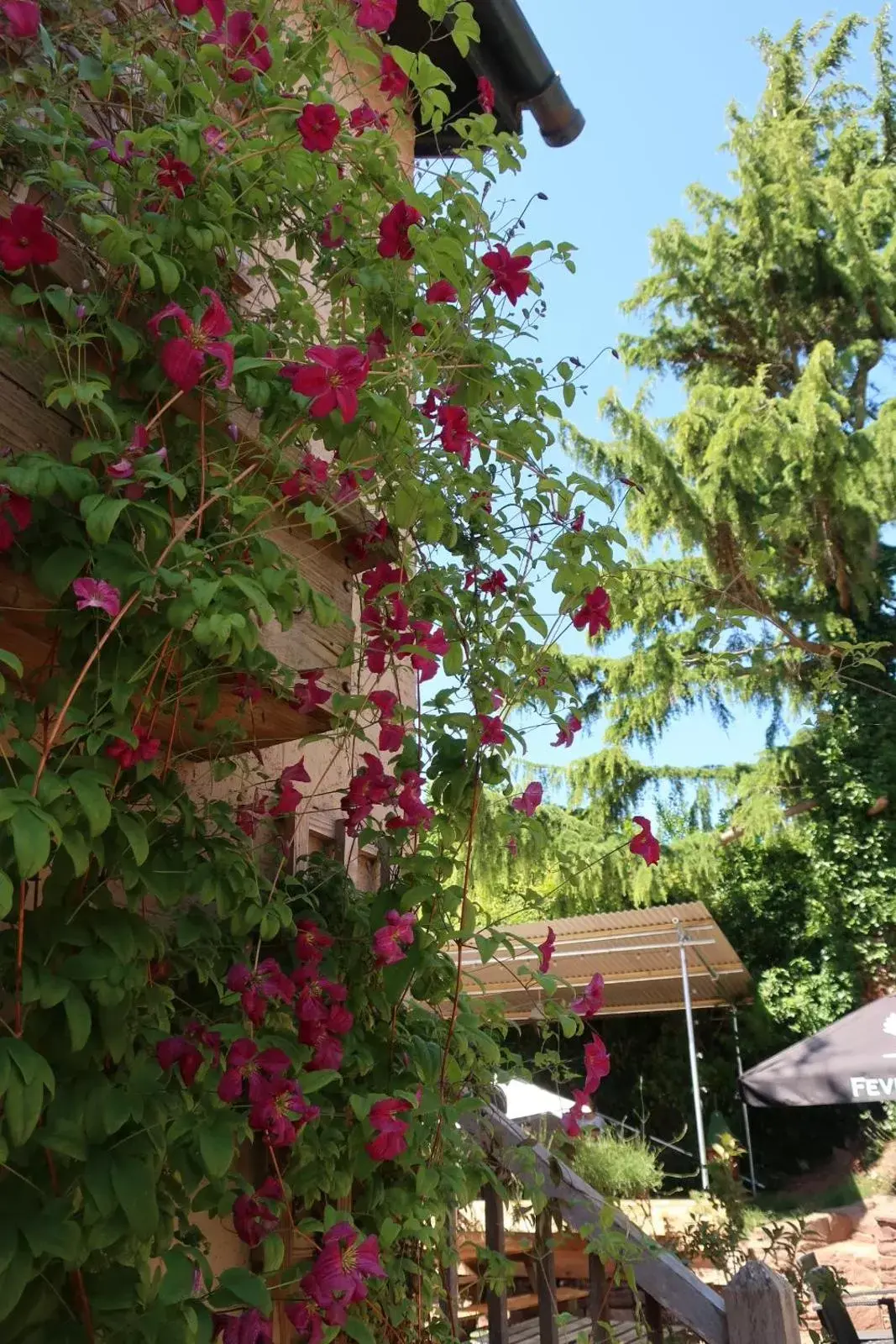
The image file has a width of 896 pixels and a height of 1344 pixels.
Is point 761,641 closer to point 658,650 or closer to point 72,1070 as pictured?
point 658,650

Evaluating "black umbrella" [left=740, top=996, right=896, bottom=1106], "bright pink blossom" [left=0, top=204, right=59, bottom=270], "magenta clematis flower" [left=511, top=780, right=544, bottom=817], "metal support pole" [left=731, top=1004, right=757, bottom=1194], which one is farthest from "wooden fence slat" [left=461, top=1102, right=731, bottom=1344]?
"metal support pole" [left=731, top=1004, right=757, bottom=1194]

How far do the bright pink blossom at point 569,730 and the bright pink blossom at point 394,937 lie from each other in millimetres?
456

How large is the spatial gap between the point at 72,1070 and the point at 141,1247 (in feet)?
0.68

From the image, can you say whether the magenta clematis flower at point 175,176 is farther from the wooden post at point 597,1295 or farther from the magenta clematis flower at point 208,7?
the wooden post at point 597,1295

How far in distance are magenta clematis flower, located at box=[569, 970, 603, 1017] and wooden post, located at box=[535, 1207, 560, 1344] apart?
0.61 m

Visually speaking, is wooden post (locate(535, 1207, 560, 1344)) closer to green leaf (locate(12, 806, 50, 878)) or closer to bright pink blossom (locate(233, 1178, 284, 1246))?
bright pink blossom (locate(233, 1178, 284, 1246))

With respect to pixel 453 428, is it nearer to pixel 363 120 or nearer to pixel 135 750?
pixel 363 120

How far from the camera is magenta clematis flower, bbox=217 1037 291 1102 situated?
54.0 inches

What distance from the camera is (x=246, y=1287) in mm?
1147

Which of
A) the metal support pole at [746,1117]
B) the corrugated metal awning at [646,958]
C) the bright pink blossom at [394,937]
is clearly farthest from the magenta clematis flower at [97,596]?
the metal support pole at [746,1117]

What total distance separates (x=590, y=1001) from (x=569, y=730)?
460 mm

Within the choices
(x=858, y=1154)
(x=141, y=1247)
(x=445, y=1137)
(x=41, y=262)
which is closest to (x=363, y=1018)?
(x=445, y=1137)

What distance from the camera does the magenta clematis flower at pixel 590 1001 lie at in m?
1.85

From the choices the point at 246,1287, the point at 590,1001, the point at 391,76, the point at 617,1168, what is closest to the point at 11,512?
the point at 246,1287
